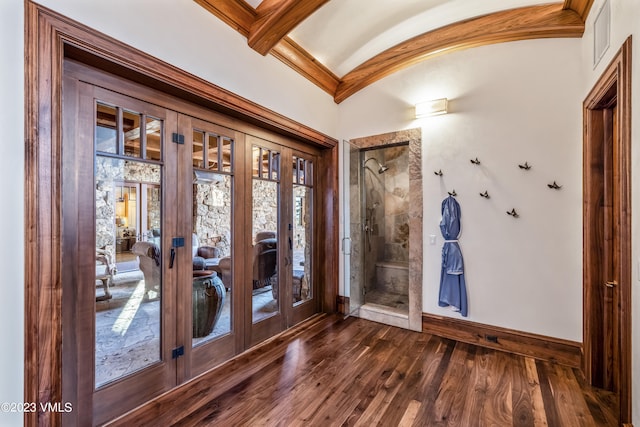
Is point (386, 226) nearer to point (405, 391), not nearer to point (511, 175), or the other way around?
point (511, 175)

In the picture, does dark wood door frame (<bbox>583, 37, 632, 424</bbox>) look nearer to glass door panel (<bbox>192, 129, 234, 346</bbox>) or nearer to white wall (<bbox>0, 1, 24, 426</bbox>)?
glass door panel (<bbox>192, 129, 234, 346</bbox>)

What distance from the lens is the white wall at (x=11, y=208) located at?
1281 millimetres

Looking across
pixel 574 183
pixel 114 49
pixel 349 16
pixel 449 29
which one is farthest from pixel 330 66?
pixel 574 183

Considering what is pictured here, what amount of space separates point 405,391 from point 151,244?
2274mm

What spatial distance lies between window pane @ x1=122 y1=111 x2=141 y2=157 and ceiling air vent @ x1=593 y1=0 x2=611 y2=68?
3336mm

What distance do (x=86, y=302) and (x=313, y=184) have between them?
2663mm

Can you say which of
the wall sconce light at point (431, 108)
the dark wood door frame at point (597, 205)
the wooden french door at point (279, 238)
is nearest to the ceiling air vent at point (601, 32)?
the dark wood door frame at point (597, 205)

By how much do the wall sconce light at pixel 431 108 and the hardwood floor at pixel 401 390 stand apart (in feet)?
8.47

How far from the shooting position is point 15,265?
4.32 feet

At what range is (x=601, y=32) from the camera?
201 centimetres

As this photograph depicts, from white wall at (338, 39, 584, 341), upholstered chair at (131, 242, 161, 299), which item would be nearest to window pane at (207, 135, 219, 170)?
upholstered chair at (131, 242, 161, 299)

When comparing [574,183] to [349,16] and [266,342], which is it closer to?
[349,16]

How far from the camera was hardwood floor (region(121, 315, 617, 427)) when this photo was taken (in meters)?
1.88

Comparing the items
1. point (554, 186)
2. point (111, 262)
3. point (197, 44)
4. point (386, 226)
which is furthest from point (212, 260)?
point (386, 226)
